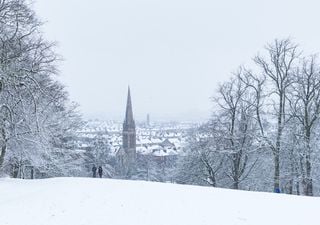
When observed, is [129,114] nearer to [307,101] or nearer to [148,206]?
[307,101]

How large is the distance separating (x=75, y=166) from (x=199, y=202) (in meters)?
25.3

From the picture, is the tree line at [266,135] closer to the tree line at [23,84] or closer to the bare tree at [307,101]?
the bare tree at [307,101]

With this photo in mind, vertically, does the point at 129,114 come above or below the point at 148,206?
above

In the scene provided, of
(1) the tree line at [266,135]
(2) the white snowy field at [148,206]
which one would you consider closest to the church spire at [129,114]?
(1) the tree line at [266,135]

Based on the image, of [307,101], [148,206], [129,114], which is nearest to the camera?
[148,206]

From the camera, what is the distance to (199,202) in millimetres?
15648

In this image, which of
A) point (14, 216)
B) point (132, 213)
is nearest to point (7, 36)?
point (14, 216)

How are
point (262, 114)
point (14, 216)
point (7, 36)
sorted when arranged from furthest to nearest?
point (262, 114) < point (7, 36) < point (14, 216)

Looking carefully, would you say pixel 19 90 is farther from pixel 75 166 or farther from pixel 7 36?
pixel 75 166

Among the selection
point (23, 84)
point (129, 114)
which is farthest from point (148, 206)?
point (129, 114)

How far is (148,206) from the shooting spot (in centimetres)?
1498

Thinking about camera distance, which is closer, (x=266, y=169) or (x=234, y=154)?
(x=234, y=154)

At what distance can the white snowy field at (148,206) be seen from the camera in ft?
43.4

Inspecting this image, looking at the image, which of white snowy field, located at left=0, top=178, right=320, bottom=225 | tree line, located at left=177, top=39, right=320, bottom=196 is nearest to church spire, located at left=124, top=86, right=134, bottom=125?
tree line, located at left=177, top=39, right=320, bottom=196
